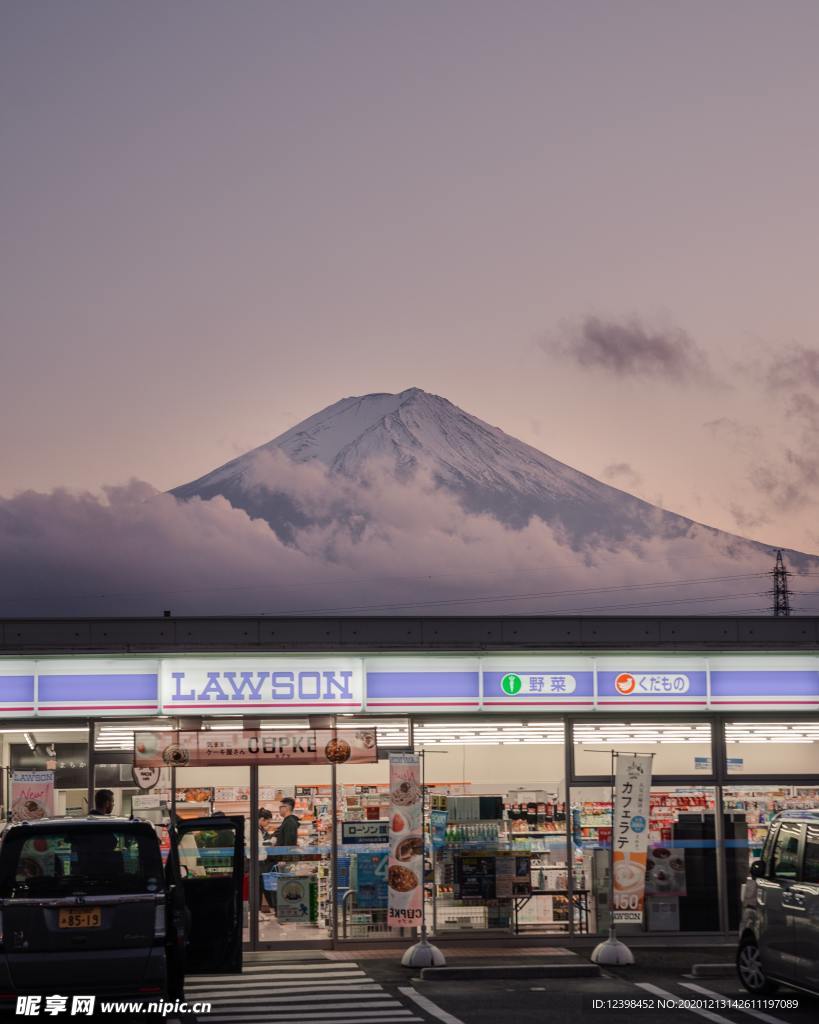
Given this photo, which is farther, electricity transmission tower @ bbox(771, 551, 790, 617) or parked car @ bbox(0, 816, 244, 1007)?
electricity transmission tower @ bbox(771, 551, 790, 617)

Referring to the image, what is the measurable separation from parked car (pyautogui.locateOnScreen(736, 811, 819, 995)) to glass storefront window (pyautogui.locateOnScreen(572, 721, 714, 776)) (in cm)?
494

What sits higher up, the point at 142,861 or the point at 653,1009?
the point at 142,861

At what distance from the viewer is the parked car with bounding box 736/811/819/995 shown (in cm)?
1287

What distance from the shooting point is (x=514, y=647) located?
19.2 metres

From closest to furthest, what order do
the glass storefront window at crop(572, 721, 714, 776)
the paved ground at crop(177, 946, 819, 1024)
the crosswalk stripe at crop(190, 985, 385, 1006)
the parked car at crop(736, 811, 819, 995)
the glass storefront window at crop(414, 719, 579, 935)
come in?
the parked car at crop(736, 811, 819, 995) < the paved ground at crop(177, 946, 819, 1024) < the crosswalk stripe at crop(190, 985, 385, 1006) < the glass storefront window at crop(414, 719, 579, 935) < the glass storefront window at crop(572, 721, 714, 776)

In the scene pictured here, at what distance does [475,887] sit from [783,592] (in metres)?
59.5

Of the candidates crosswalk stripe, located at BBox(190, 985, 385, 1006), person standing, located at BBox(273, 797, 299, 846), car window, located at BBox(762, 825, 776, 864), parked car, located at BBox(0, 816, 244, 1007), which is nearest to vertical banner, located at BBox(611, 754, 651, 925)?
car window, located at BBox(762, 825, 776, 864)

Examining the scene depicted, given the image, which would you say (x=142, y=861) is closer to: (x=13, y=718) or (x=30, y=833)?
(x=30, y=833)

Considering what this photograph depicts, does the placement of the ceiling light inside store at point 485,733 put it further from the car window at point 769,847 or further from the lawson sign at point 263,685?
the car window at point 769,847

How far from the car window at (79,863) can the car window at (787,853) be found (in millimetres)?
6037

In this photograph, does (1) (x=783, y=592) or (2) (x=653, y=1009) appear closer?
(2) (x=653, y=1009)

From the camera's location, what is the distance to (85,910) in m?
11.2

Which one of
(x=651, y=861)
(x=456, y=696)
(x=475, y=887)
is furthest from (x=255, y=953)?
(x=651, y=861)

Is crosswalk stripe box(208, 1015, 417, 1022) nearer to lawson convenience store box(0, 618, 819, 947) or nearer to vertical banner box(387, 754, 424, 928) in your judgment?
vertical banner box(387, 754, 424, 928)
